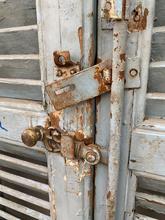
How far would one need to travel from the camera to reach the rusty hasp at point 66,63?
2.50 feet

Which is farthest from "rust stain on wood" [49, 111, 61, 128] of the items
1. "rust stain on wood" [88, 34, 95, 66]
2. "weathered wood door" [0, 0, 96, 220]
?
"rust stain on wood" [88, 34, 95, 66]

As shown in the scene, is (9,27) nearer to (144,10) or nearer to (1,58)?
(1,58)

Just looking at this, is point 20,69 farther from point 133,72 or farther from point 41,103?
point 133,72

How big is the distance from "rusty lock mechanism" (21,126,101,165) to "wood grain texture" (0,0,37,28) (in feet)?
1.26

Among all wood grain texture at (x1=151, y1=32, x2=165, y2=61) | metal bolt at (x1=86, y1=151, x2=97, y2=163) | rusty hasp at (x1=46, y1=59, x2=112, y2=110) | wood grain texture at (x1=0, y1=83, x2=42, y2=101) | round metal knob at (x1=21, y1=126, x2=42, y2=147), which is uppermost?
wood grain texture at (x1=151, y1=32, x2=165, y2=61)

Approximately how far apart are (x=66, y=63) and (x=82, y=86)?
A: 9cm

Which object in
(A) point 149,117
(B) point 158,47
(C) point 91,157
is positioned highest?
(B) point 158,47

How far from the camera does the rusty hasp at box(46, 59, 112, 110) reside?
28.8 inches

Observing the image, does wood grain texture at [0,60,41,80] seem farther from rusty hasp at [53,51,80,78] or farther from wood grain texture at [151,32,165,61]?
wood grain texture at [151,32,165,61]

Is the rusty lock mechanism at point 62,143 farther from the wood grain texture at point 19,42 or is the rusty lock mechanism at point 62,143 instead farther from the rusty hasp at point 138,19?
the rusty hasp at point 138,19

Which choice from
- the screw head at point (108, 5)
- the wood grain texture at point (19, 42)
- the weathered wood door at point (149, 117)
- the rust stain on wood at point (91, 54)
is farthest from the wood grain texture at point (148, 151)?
the wood grain texture at point (19, 42)

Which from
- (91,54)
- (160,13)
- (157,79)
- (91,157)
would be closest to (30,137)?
(91,157)

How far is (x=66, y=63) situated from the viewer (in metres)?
0.76

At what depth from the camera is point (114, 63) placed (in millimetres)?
695
